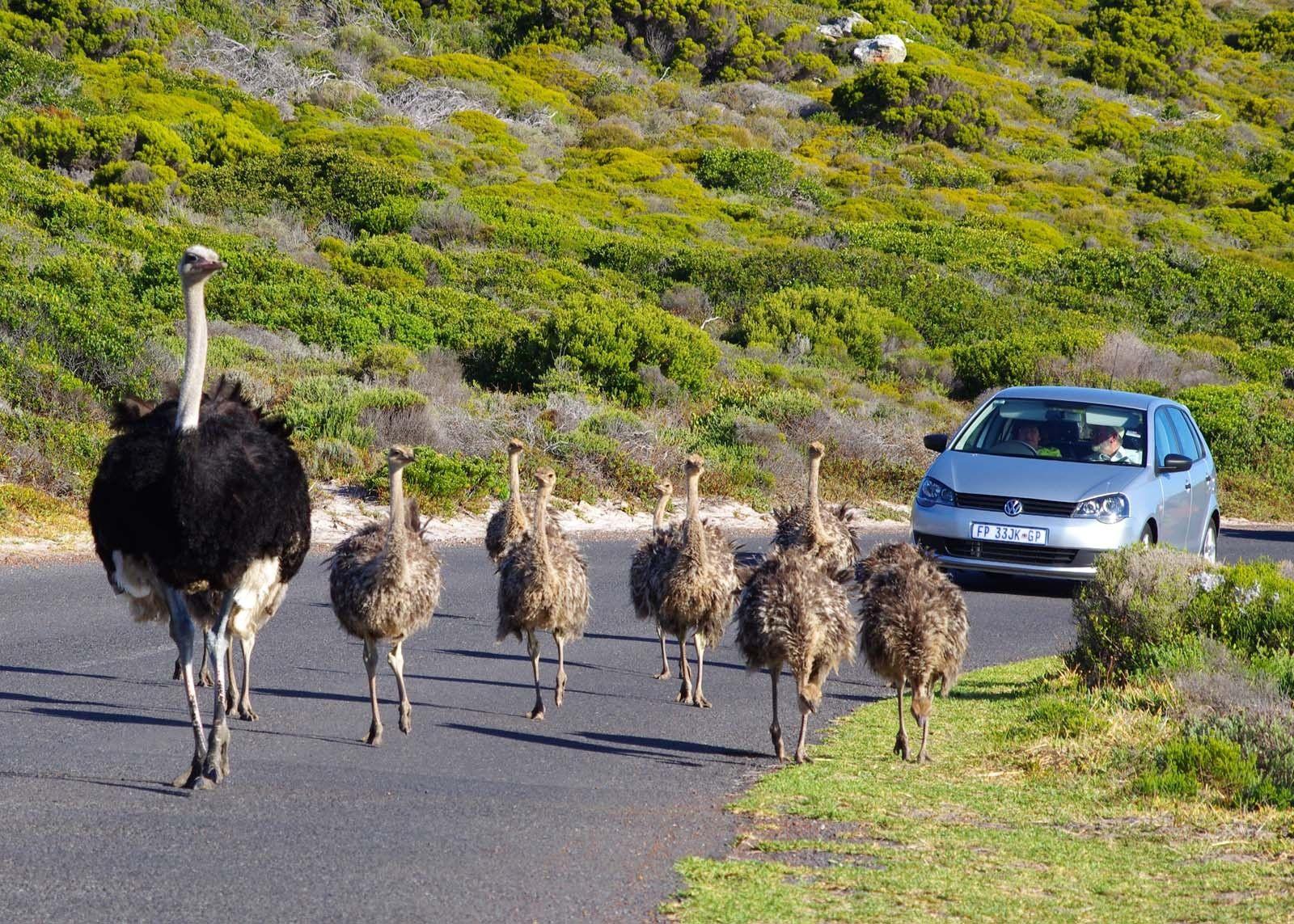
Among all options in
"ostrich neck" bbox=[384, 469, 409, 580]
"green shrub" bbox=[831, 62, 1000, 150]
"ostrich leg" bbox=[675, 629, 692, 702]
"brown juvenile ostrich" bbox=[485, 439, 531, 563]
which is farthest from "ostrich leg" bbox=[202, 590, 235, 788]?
"green shrub" bbox=[831, 62, 1000, 150]

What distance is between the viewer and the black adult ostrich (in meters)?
7.12

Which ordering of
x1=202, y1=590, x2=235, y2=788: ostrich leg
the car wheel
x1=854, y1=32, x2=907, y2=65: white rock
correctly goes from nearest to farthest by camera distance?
1. x1=202, y1=590, x2=235, y2=788: ostrich leg
2. the car wheel
3. x1=854, y1=32, x2=907, y2=65: white rock

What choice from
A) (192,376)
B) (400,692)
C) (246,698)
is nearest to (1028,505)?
(400,692)

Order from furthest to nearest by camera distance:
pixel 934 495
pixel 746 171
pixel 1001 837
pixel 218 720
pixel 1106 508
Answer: pixel 746 171, pixel 934 495, pixel 1106 508, pixel 218 720, pixel 1001 837

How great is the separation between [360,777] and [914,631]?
291 cm

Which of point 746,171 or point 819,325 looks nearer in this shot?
point 819,325

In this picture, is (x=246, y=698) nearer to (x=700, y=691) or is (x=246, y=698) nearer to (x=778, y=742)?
(x=700, y=691)

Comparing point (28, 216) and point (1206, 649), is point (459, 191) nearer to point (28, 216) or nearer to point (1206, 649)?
point (28, 216)

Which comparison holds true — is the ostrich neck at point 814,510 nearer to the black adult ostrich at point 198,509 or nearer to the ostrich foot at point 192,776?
the black adult ostrich at point 198,509

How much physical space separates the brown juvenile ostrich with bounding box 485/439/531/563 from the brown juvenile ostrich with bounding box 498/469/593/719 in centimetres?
Result: 189

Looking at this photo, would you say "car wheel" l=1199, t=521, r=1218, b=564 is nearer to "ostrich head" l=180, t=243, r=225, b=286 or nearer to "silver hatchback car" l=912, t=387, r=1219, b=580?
"silver hatchback car" l=912, t=387, r=1219, b=580

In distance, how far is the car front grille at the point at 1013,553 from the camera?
13.8 metres

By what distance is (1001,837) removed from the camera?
671cm

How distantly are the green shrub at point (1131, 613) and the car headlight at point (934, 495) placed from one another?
11.3 feet
